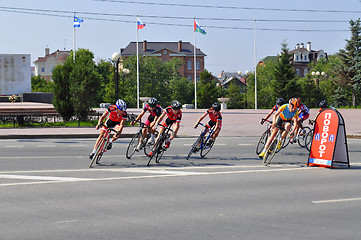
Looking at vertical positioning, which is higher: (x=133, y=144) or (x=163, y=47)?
(x=163, y=47)

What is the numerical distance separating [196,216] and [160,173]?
4.35 m

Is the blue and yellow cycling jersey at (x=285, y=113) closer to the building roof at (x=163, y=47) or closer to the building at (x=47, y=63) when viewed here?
the building roof at (x=163, y=47)

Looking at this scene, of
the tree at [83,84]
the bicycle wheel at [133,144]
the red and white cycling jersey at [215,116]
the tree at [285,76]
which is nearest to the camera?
the bicycle wheel at [133,144]

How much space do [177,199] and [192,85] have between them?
9228cm

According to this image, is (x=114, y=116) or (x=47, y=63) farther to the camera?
(x=47, y=63)

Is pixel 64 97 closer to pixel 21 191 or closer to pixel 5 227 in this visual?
pixel 21 191

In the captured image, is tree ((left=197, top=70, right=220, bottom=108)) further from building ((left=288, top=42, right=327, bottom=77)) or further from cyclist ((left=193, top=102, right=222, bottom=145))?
cyclist ((left=193, top=102, right=222, bottom=145))

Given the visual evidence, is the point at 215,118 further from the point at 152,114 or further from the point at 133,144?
the point at 133,144

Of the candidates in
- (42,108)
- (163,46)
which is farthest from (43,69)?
(42,108)

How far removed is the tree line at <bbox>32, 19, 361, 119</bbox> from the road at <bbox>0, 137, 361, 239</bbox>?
16.6 m

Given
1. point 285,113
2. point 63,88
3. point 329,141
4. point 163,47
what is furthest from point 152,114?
point 163,47

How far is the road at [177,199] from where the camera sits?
634 centimetres

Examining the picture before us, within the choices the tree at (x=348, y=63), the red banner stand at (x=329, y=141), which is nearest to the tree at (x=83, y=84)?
the red banner stand at (x=329, y=141)

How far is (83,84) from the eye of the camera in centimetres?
3003
